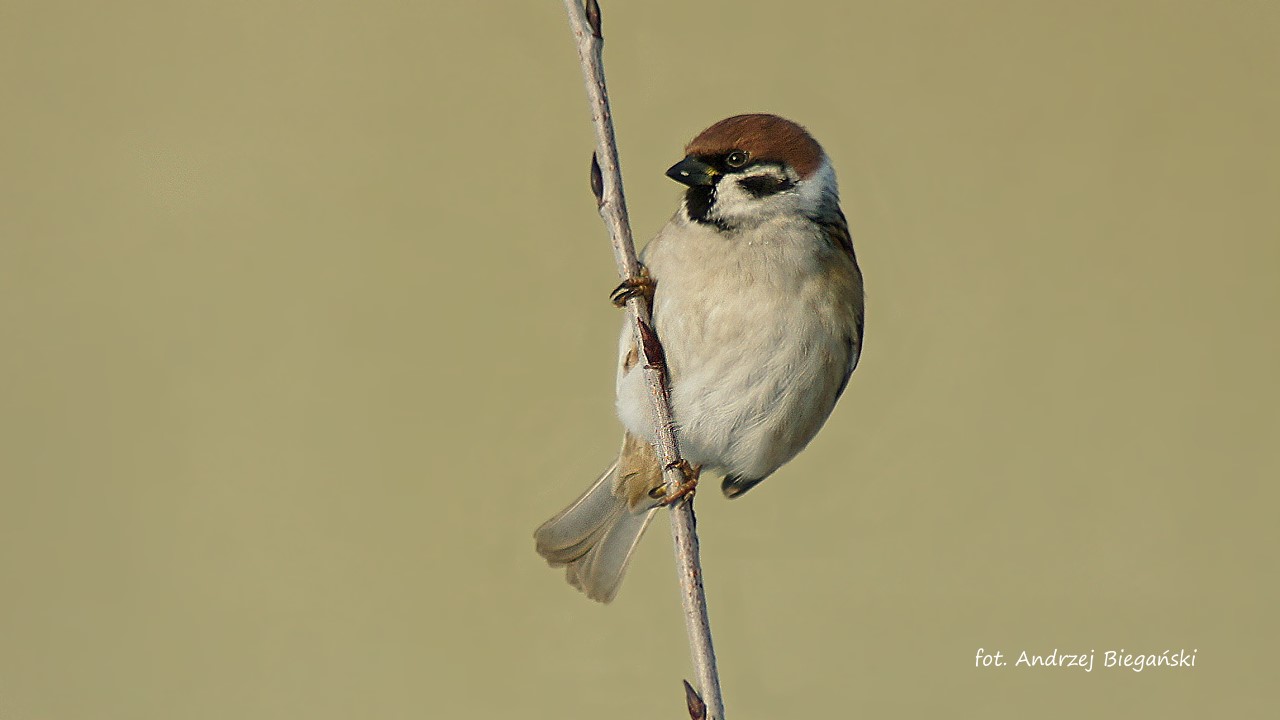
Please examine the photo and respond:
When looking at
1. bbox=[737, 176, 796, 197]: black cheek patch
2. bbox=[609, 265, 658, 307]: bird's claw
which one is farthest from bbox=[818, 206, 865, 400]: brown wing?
bbox=[609, 265, 658, 307]: bird's claw

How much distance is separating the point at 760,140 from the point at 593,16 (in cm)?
51

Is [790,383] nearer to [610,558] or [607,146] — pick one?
[610,558]

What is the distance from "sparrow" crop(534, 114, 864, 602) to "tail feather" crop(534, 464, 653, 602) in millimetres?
216

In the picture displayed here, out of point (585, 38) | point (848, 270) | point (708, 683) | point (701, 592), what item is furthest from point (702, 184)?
point (708, 683)

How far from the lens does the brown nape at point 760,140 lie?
1.81 meters

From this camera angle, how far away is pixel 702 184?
6.08 feet

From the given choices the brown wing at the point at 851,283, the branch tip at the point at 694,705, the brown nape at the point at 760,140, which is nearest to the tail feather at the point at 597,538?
the brown wing at the point at 851,283

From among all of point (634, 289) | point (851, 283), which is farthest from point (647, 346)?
point (851, 283)

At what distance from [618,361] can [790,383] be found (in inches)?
12.4

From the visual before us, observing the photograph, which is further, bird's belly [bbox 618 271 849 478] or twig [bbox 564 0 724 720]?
bird's belly [bbox 618 271 849 478]

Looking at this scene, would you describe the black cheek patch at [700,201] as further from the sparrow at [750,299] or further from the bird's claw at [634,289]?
the bird's claw at [634,289]

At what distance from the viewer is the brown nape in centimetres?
181

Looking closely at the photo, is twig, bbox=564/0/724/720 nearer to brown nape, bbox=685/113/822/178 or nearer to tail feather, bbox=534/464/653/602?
brown nape, bbox=685/113/822/178

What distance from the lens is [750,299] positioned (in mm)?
1895
